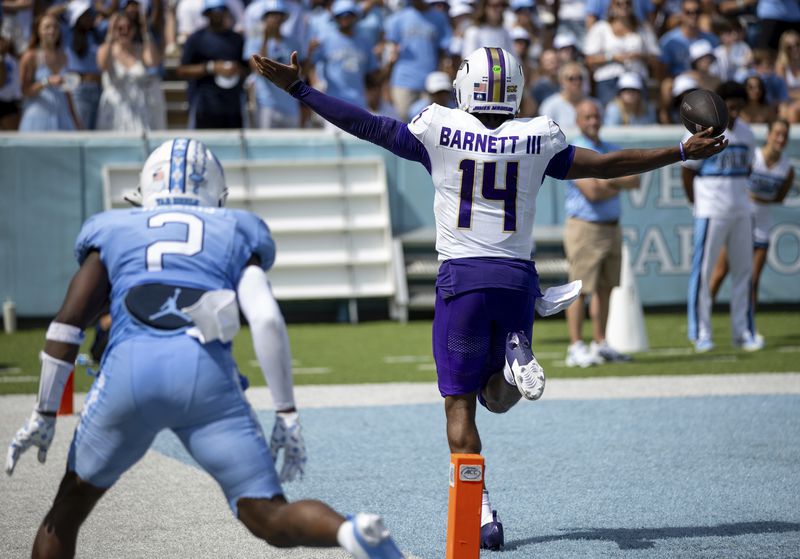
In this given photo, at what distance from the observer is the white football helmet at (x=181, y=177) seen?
3.96m

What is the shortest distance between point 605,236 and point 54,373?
6415 mm

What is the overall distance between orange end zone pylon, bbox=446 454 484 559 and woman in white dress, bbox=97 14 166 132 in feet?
30.7

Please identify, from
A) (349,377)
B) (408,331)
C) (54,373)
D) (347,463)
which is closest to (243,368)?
(349,377)

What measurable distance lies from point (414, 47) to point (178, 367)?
1066cm

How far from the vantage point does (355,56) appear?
1356cm

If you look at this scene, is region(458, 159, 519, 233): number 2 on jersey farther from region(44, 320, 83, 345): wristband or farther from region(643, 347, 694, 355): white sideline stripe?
region(643, 347, 694, 355): white sideline stripe

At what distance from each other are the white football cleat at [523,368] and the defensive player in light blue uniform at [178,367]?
111cm

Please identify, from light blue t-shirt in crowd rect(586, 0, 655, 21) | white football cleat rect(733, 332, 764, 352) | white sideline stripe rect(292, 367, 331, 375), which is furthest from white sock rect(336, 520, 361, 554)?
light blue t-shirt in crowd rect(586, 0, 655, 21)

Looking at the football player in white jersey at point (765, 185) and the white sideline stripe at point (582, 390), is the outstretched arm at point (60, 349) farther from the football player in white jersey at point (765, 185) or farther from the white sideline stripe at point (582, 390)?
the football player in white jersey at point (765, 185)

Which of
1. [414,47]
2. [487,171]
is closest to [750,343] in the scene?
[414,47]

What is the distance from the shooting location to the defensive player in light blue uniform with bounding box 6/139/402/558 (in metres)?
3.61

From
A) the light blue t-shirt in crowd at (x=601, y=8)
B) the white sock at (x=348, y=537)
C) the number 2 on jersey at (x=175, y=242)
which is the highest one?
the light blue t-shirt in crowd at (x=601, y=8)

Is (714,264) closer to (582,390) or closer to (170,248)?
(582,390)

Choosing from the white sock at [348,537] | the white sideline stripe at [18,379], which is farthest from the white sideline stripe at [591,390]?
the white sock at [348,537]
